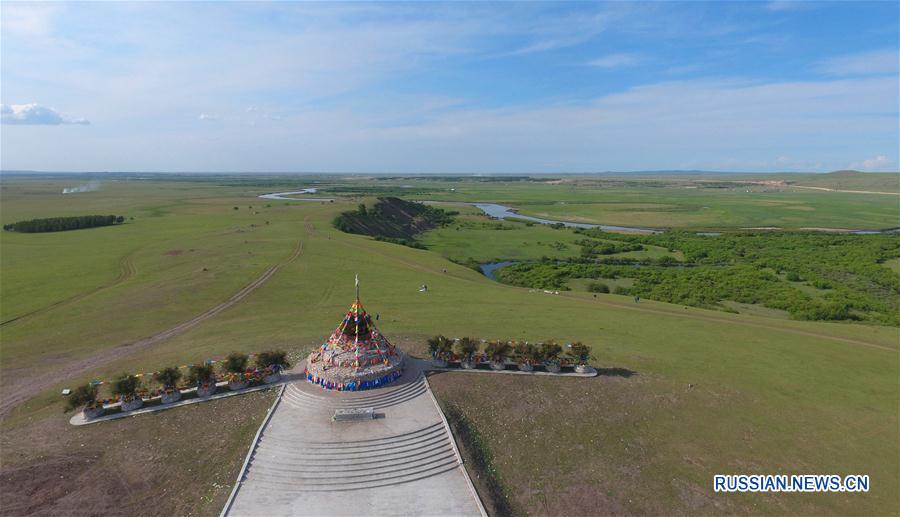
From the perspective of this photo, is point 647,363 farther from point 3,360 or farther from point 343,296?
point 3,360

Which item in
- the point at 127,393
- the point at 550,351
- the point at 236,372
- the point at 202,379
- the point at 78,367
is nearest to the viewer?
Result: the point at 127,393

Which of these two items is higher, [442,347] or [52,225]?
[52,225]

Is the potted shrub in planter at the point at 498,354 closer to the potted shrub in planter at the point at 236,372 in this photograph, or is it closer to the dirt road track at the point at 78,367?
the potted shrub in planter at the point at 236,372

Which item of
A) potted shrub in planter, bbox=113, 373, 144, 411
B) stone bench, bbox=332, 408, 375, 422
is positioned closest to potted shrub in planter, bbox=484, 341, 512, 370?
stone bench, bbox=332, 408, 375, 422

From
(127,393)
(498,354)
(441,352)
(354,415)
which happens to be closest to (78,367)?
(127,393)

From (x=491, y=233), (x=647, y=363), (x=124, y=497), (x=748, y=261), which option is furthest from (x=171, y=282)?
(x=748, y=261)

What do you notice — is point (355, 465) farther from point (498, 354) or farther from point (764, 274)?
point (764, 274)
